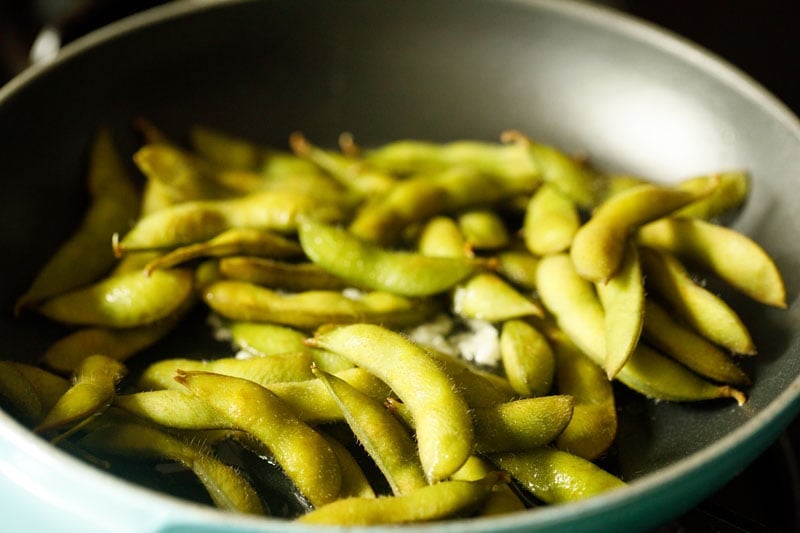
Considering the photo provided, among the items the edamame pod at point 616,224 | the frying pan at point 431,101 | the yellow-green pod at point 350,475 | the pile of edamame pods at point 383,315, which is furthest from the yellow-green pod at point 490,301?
the yellow-green pod at point 350,475

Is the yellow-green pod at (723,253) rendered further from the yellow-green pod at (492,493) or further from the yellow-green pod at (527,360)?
the yellow-green pod at (492,493)

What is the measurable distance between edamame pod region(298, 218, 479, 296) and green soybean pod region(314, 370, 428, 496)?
0.97 ft

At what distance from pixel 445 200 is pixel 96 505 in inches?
33.4

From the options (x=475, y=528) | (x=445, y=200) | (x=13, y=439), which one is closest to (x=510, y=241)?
(x=445, y=200)

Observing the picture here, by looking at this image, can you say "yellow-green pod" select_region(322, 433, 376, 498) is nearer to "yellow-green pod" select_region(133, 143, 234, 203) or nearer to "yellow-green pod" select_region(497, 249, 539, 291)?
"yellow-green pod" select_region(497, 249, 539, 291)

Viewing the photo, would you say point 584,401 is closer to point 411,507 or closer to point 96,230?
point 411,507

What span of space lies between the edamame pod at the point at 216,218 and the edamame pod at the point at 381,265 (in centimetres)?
7

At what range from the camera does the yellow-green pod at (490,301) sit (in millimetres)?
1279

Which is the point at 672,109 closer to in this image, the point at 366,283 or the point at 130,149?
the point at 366,283

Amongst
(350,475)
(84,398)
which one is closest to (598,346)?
(350,475)

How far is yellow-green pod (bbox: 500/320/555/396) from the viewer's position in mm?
1182

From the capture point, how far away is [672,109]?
64.6 inches

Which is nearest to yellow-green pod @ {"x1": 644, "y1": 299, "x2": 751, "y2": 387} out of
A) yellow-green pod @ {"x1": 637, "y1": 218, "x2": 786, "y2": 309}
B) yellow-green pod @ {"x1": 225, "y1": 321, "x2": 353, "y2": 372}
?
yellow-green pod @ {"x1": 637, "y1": 218, "x2": 786, "y2": 309}

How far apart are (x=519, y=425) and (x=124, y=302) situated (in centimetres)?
65
